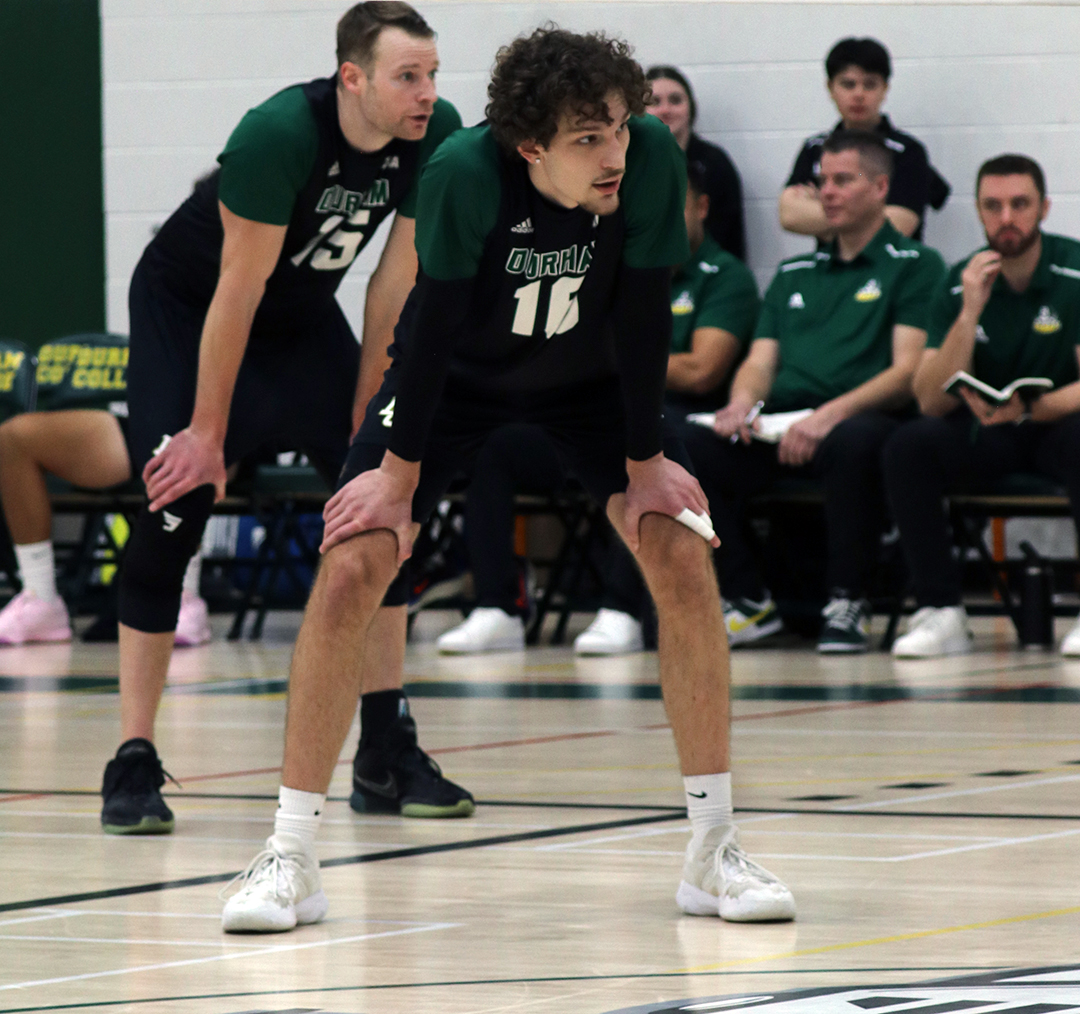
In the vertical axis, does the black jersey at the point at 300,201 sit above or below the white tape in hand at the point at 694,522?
above

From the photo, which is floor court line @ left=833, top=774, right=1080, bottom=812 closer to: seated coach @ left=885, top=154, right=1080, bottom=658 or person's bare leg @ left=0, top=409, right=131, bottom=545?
seated coach @ left=885, top=154, right=1080, bottom=658

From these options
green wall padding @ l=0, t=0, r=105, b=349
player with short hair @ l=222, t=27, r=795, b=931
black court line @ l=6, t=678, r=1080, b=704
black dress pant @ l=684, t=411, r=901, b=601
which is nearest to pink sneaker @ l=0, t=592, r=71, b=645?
black court line @ l=6, t=678, r=1080, b=704

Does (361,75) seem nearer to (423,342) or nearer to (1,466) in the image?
(423,342)

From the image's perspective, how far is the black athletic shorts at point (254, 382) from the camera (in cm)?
381

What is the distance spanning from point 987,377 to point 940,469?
0.37 metres

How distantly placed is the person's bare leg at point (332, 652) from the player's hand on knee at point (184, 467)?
2.55ft

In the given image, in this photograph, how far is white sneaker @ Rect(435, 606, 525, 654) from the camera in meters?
7.11

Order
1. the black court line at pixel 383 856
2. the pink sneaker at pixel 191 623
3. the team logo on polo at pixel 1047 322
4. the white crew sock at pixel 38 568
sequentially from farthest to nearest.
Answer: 1. the white crew sock at pixel 38 568
2. the pink sneaker at pixel 191 623
3. the team logo on polo at pixel 1047 322
4. the black court line at pixel 383 856

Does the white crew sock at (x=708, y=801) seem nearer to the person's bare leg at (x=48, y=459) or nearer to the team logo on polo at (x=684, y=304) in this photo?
the team logo on polo at (x=684, y=304)

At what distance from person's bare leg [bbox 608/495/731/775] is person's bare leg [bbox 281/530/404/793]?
379 mm

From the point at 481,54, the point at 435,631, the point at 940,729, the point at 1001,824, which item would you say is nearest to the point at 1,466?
the point at 435,631

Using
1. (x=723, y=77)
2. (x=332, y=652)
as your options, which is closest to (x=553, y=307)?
(x=332, y=652)

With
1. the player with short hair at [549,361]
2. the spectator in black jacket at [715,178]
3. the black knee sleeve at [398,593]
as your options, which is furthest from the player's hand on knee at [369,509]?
the spectator in black jacket at [715,178]

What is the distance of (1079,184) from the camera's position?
823 centimetres
